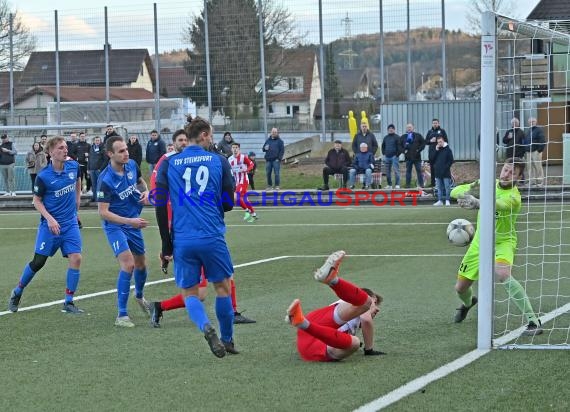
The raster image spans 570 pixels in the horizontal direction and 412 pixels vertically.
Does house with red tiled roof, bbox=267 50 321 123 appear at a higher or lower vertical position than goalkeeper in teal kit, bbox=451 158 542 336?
higher

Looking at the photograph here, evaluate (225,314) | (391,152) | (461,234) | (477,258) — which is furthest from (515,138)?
(391,152)

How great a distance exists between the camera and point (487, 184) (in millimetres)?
7707

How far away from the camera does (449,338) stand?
8258 millimetres

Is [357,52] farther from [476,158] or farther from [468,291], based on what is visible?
[468,291]

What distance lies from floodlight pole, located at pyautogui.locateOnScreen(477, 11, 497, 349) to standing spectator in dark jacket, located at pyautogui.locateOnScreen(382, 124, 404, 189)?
1825 cm

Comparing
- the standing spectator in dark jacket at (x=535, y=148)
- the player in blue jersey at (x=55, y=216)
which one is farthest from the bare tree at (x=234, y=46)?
the player in blue jersey at (x=55, y=216)

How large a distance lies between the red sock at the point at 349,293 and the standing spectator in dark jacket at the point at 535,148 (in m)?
4.98

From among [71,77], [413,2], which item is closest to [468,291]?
[413,2]

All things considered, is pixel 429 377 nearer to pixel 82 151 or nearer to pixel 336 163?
pixel 336 163

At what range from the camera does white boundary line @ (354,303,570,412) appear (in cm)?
604

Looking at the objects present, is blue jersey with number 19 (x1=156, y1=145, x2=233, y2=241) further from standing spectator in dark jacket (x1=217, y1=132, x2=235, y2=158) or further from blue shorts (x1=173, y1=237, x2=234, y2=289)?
standing spectator in dark jacket (x1=217, y1=132, x2=235, y2=158)

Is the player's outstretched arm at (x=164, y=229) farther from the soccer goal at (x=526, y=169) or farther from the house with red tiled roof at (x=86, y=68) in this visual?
the house with red tiled roof at (x=86, y=68)

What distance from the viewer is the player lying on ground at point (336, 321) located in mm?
7164

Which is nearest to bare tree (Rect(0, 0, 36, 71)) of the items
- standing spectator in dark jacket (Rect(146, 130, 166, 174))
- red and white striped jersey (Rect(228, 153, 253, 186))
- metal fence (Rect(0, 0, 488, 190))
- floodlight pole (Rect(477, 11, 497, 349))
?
metal fence (Rect(0, 0, 488, 190))
